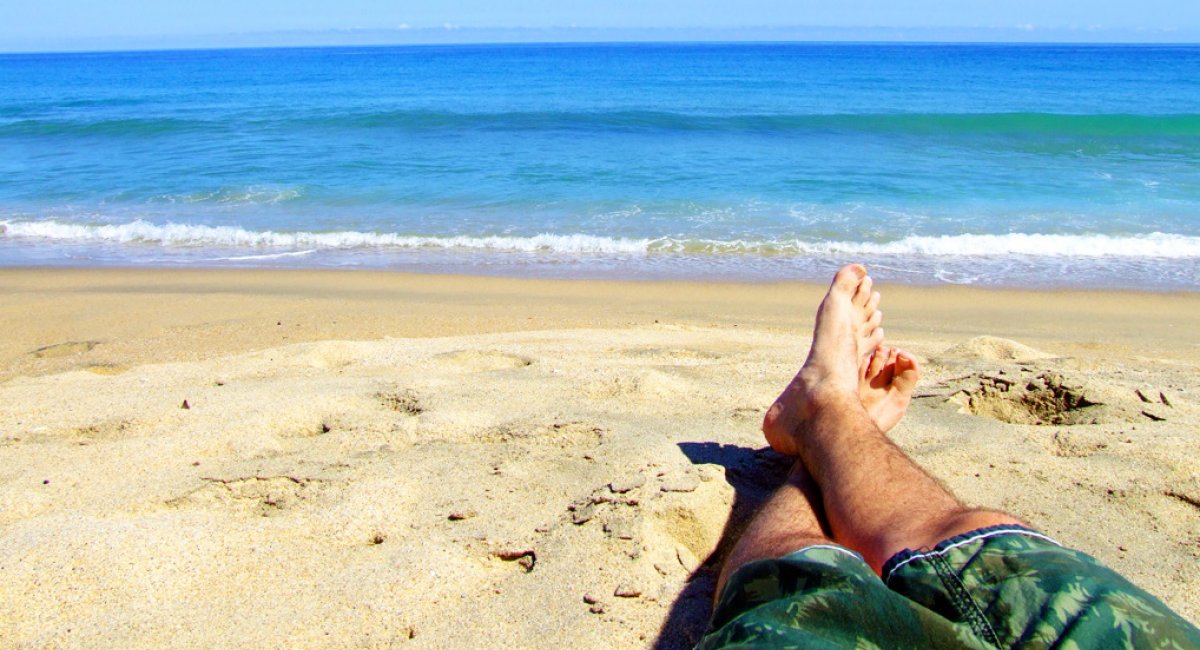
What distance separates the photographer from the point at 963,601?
48.1 inches

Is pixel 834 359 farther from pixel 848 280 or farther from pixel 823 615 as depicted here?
pixel 823 615

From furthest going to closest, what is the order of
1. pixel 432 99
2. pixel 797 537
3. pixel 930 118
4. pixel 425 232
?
pixel 432 99 < pixel 930 118 < pixel 425 232 < pixel 797 537

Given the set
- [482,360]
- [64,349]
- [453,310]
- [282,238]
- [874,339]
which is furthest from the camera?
[282,238]

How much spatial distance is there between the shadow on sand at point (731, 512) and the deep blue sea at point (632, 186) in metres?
3.89

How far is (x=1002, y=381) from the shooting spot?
2.91m

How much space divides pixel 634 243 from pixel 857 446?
541 centimetres

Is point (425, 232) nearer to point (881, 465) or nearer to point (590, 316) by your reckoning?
point (590, 316)

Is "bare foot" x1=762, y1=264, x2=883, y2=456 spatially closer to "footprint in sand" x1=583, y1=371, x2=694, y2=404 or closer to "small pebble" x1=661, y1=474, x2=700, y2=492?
"small pebble" x1=661, y1=474, x2=700, y2=492

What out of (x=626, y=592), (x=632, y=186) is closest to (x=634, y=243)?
(x=632, y=186)

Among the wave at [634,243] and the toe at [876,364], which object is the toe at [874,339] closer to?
the toe at [876,364]

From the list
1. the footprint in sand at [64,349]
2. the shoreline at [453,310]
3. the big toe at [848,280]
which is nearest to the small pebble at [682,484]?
the big toe at [848,280]

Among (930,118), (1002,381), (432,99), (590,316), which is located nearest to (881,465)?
(1002,381)

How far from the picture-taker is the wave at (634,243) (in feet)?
22.6

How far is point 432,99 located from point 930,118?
11.9m
